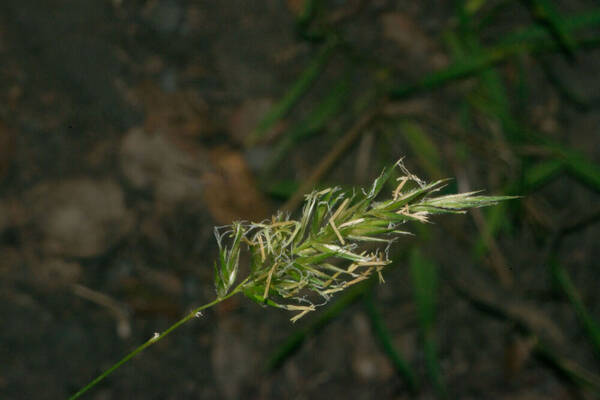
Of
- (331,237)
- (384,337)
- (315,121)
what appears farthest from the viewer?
(315,121)

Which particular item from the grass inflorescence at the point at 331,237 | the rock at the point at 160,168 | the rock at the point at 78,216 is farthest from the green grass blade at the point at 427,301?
the grass inflorescence at the point at 331,237

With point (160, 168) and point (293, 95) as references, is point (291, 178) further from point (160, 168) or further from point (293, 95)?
point (160, 168)

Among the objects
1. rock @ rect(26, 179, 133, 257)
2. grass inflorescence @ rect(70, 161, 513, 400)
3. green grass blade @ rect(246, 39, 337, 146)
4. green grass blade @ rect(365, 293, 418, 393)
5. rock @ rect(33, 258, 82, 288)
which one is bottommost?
green grass blade @ rect(365, 293, 418, 393)

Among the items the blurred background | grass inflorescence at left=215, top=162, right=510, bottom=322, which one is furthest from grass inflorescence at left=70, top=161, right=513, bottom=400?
the blurred background

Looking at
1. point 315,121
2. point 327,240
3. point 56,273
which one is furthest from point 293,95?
point 327,240

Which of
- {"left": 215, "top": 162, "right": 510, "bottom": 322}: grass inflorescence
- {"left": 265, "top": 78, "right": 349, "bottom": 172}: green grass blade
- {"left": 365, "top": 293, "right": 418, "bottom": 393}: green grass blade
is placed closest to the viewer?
{"left": 215, "top": 162, "right": 510, "bottom": 322}: grass inflorescence

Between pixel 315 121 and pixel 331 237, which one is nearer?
pixel 331 237

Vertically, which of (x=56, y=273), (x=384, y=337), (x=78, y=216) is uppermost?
(x=78, y=216)

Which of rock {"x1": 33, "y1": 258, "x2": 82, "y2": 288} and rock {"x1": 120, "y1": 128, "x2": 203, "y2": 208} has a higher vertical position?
Answer: rock {"x1": 120, "y1": 128, "x2": 203, "y2": 208}

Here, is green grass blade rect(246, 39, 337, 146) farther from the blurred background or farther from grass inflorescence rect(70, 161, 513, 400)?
grass inflorescence rect(70, 161, 513, 400)
